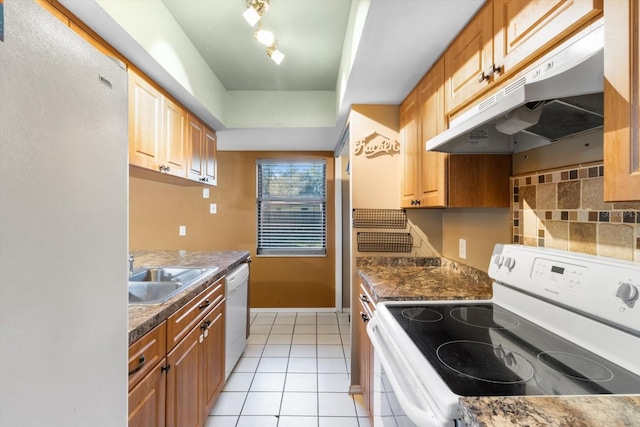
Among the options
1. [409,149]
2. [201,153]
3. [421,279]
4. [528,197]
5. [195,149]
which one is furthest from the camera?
[201,153]

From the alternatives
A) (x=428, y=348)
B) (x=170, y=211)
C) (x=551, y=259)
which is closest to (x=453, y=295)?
(x=551, y=259)

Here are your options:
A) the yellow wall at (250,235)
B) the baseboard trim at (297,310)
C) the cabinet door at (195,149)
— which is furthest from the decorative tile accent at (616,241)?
the baseboard trim at (297,310)

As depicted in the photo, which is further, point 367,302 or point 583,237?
point 367,302

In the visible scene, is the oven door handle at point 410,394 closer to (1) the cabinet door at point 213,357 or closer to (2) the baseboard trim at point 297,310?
(1) the cabinet door at point 213,357

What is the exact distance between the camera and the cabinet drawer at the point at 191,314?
4.16 feet

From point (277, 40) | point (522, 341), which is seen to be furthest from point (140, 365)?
point (277, 40)

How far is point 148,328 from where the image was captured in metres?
1.06

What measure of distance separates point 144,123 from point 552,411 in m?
2.05

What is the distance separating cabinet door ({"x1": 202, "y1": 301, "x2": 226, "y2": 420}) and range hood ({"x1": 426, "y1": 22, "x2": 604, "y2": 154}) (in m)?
1.60

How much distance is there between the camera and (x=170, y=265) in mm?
2162

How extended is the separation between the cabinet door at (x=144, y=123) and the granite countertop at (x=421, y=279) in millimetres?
1463

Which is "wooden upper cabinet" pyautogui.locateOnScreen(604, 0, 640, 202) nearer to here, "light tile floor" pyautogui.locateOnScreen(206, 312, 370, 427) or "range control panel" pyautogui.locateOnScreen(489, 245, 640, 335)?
"range control panel" pyautogui.locateOnScreen(489, 245, 640, 335)

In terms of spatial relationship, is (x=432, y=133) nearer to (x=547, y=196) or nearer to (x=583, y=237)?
(x=547, y=196)

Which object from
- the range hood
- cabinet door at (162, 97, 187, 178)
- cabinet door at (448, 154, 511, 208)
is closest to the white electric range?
→ cabinet door at (448, 154, 511, 208)
